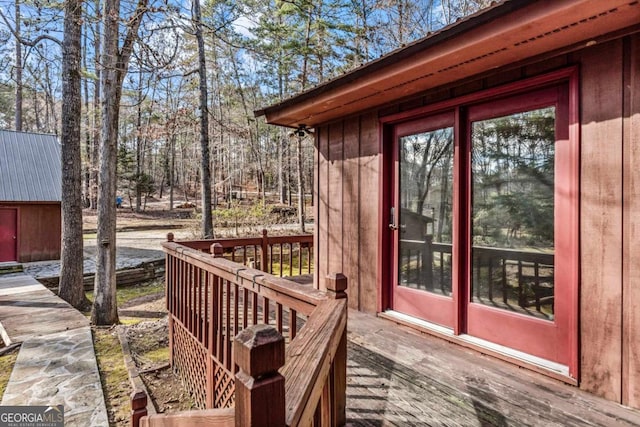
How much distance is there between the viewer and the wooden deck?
73.8 inches

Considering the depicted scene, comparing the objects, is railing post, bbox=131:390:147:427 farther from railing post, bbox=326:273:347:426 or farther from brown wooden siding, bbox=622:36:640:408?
brown wooden siding, bbox=622:36:640:408

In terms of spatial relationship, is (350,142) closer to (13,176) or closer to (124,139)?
(13,176)

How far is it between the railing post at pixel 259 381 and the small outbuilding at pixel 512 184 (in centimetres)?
220

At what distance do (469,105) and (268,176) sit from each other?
82.3 ft

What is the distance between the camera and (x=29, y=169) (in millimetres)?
11766

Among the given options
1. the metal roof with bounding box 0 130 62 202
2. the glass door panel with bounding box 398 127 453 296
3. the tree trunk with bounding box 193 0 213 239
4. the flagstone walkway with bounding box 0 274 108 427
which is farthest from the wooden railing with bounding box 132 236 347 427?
the metal roof with bounding box 0 130 62 202

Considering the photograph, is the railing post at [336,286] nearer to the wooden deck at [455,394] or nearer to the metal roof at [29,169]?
the wooden deck at [455,394]

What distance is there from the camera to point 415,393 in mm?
2137

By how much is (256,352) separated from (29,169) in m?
14.9

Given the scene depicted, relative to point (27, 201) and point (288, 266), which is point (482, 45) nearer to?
point (288, 266)

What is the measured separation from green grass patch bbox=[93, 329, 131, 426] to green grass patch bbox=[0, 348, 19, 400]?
2.84 feet

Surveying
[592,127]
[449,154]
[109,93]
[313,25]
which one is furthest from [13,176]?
[592,127]

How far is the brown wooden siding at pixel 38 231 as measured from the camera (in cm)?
1114

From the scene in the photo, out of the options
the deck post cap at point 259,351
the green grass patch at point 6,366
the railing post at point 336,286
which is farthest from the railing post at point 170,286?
the deck post cap at point 259,351
